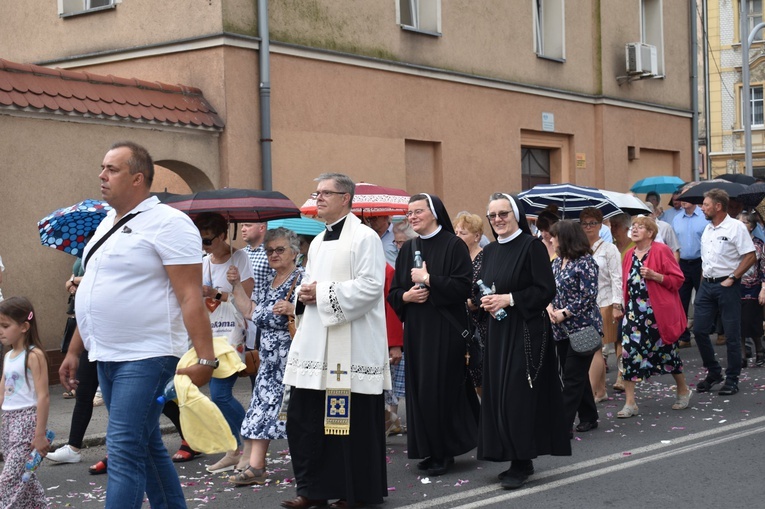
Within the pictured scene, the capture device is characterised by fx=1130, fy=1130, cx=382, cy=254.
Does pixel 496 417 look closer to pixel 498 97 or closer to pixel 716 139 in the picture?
pixel 498 97

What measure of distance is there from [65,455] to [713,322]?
6327mm

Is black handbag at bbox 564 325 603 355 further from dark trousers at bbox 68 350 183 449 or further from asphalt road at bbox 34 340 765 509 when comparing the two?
dark trousers at bbox 68 350 183 449

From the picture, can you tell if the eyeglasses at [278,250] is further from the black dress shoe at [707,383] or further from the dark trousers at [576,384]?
the black dress shoe at [707,383]

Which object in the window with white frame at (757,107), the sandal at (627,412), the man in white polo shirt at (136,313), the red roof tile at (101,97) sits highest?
the window with white frame at (757,107)

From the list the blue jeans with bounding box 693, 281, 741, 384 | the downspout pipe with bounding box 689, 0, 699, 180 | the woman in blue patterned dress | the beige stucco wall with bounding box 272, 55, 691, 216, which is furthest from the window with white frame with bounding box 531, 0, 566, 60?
the woman in blue patterned dress

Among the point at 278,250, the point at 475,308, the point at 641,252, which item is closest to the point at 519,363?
the point at 475,308

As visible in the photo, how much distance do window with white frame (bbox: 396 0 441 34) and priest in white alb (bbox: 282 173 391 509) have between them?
11058 mm

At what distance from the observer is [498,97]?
19.0m

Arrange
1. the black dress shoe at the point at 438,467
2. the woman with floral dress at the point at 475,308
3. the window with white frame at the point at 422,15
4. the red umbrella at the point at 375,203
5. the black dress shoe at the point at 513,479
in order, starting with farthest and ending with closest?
the window with white frame at the point at 422,15 → the red umbrella at the point at 375,203 → the woman with floral dress at the point at 475,308 → the black dress shoe at the point at 438,467 → the black dress shoe at the point at 513,479

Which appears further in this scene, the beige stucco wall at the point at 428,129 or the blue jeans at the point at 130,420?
the beige stucco wall at the point at 428,129

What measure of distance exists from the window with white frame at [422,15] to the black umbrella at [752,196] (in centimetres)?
542

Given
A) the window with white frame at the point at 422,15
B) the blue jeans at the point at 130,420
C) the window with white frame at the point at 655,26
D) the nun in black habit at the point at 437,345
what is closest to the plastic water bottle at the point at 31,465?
the blue jeans at the point at 130,420

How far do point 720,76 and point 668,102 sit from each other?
28.2 metres

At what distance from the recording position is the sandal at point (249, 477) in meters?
7.47
